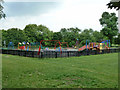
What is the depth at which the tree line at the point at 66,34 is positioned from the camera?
126 ft

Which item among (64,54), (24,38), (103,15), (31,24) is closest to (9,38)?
(24,38)

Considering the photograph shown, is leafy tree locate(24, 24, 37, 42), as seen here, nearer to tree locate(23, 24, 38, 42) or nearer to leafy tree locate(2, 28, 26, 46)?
tree locate(23, 24, 38, 42)

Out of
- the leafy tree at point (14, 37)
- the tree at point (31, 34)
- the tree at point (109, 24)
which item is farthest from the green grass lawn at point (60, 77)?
the tree at point (109, 24)

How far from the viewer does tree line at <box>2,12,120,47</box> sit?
3841cm

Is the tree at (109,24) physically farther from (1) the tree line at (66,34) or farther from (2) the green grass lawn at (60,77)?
(2) the green grass lawn at (60,77)

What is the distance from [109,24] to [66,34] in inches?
636

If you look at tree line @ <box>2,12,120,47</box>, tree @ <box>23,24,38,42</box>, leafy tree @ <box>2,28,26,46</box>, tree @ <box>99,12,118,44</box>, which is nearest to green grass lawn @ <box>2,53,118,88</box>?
tree line @ <box>2,12,120,47</box>

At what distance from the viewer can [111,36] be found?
44.7 metres

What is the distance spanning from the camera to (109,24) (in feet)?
143

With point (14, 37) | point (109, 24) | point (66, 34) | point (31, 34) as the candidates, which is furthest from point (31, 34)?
point (109, 24)

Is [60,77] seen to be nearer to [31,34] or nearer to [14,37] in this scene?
[14,37]

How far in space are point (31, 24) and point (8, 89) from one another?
4210 centimetres

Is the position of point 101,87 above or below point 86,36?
below

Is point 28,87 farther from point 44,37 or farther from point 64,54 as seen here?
point 44,37
